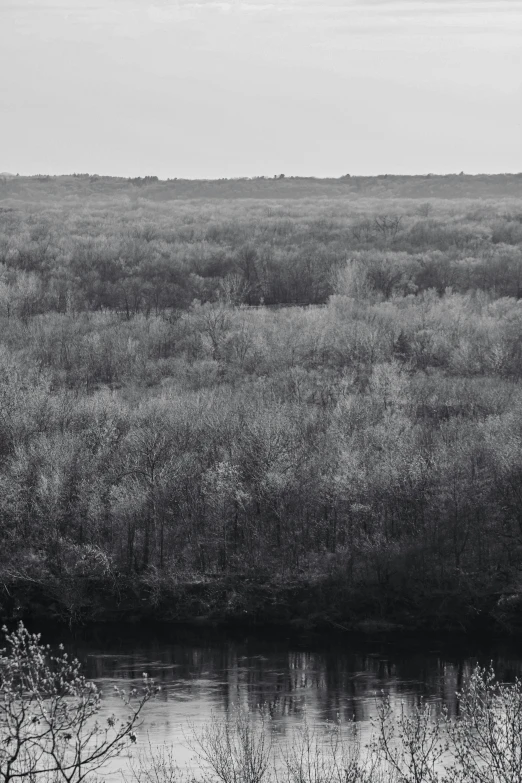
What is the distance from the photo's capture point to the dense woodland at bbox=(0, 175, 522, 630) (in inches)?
1655

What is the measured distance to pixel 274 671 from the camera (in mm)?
35656

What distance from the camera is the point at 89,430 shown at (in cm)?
5178

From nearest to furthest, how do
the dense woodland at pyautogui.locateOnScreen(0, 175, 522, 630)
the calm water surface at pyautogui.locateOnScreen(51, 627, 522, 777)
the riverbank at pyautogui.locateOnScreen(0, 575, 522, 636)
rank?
the calm water surface at pyautogui.locateOnScreen(51, 627, 522, 777), the riverbank at pyautogui.locateOnScreen(0, 575, 522, 636), the dense woodland at pyautogui.locateOnScreen(0, 175, 522, 630)

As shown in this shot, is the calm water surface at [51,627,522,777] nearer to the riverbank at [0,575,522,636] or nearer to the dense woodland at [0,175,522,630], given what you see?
the riverbank at [0,575,522,636]

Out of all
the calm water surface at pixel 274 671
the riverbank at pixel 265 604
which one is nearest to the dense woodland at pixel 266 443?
the riverbank at pixel 265 604

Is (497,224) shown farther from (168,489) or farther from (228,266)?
(168,489)

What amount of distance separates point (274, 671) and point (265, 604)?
6.08 metres

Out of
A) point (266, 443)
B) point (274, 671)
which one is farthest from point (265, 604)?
point (266, 443)

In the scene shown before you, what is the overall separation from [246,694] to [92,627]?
9.62 meters

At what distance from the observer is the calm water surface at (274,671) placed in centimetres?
3094

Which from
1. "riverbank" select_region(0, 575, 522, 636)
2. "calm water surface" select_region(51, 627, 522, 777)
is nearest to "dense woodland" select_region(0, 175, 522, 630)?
"riverbank" select_region(0, 575, 522, 636)

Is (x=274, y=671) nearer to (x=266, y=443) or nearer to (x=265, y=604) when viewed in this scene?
(x=265, y=604)

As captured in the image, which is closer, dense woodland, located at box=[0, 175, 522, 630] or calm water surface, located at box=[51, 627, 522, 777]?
calm water surface, located at box=[51, 627, 522, 777]

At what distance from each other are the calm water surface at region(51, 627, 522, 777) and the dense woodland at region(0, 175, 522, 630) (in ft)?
5.84
